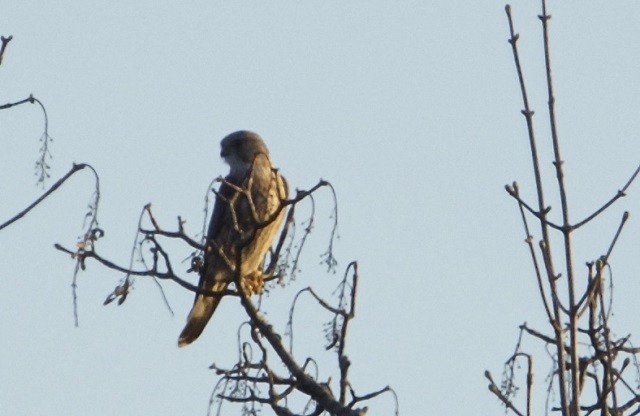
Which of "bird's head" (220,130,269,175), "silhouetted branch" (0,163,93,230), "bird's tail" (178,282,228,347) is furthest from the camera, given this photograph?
"bird's head" (220,130,269,175)

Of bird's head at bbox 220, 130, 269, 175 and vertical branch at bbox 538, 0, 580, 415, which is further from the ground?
bird's head at bbox 220, 130, 269, 175

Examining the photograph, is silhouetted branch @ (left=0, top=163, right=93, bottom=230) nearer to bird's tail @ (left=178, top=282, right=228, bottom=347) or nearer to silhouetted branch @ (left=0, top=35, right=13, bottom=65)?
silhouetted branch @ (left=0, top=35, right=13, bottom=65)

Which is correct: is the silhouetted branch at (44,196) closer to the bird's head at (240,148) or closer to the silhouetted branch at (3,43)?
the silhouetted branch at (3,43)

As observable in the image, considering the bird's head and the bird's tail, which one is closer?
the bird's tail

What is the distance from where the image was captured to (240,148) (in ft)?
28.1

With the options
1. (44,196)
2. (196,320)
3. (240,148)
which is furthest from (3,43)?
(240,148)

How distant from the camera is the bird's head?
8.48 m

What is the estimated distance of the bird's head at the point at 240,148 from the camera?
8484 millimetres

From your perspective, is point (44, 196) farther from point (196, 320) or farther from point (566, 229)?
point (196, 320)

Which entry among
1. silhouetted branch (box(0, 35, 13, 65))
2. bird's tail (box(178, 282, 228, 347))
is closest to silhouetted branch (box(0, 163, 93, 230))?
silhouetted branch (box(0, 35, 13, 65))

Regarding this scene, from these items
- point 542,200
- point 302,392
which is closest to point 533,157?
point 542,200

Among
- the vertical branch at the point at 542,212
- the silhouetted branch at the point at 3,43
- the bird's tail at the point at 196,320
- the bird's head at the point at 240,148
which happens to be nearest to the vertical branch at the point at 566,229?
the vertical branch at the point at 542,212

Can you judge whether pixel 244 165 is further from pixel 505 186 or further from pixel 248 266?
pixel 505 186

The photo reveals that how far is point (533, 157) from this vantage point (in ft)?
12.0
